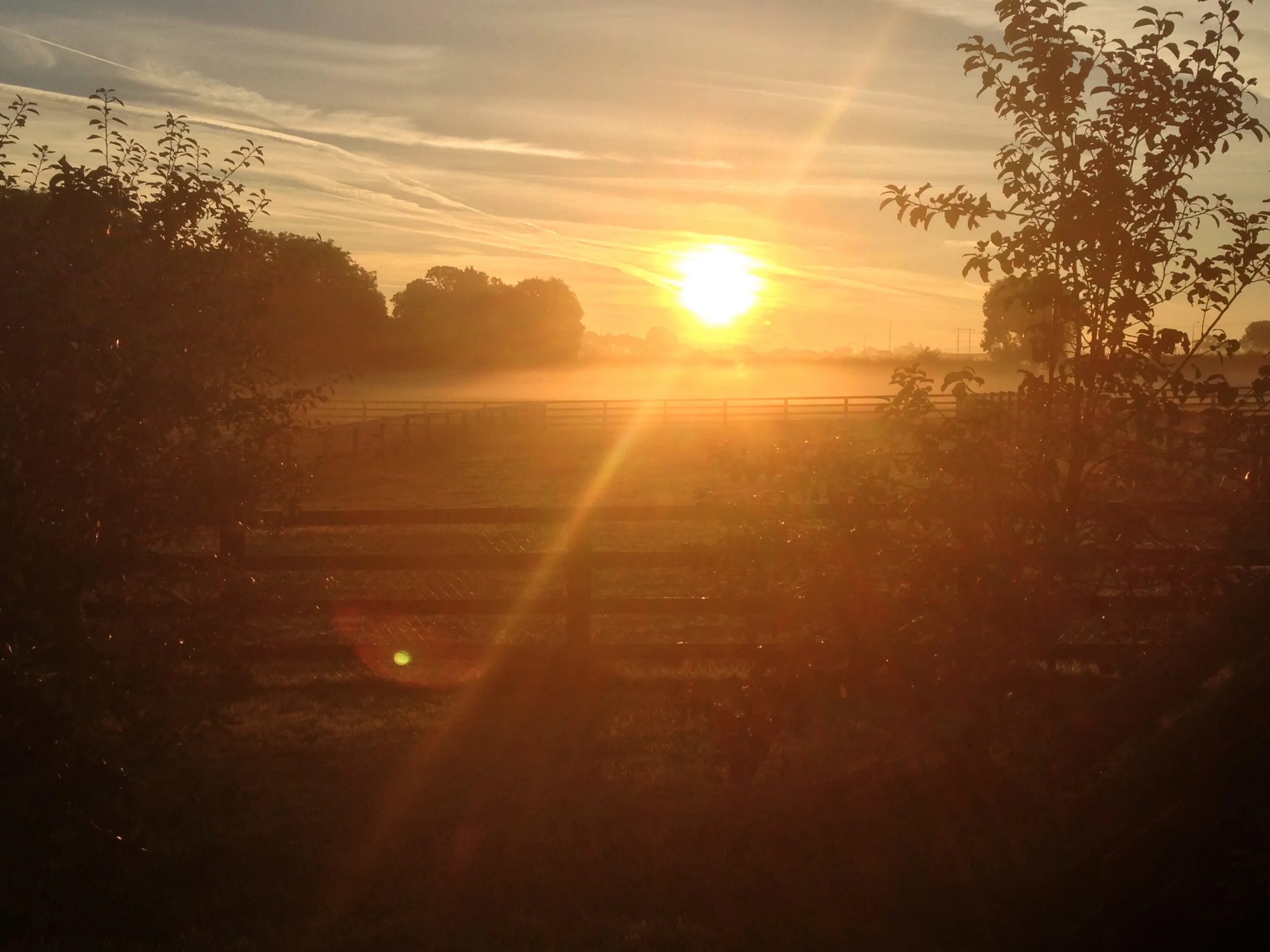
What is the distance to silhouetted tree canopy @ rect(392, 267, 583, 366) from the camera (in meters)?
54.8

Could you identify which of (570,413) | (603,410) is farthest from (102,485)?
(570,413)

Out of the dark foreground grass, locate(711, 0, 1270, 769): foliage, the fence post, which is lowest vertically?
the dark foreground grass

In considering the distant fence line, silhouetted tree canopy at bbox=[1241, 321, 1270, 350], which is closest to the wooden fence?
silhouetted tree canopy at bbox=[1241, 321, 1270, 350]

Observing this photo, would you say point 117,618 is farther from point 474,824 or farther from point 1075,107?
point 1075,107

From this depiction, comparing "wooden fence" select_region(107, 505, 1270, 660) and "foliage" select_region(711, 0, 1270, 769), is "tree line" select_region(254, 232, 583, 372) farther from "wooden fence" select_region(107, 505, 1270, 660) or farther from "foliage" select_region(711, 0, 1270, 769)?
"foliage" select_region(711, 0, 1270, 769)

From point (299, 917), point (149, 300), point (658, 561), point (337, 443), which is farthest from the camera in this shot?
point (337, 443)

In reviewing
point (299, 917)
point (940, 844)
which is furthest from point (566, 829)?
point (940, 844)

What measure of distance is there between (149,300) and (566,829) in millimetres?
3430

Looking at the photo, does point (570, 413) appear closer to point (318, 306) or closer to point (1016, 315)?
point (318, 306)

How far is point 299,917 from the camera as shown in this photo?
5.04 meters

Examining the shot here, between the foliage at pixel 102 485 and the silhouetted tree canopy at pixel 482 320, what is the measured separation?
4684 centimetres

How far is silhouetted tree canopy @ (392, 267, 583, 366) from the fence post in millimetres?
45090

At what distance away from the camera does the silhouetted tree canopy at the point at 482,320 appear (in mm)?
54844

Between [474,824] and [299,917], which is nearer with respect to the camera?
[299,917]
